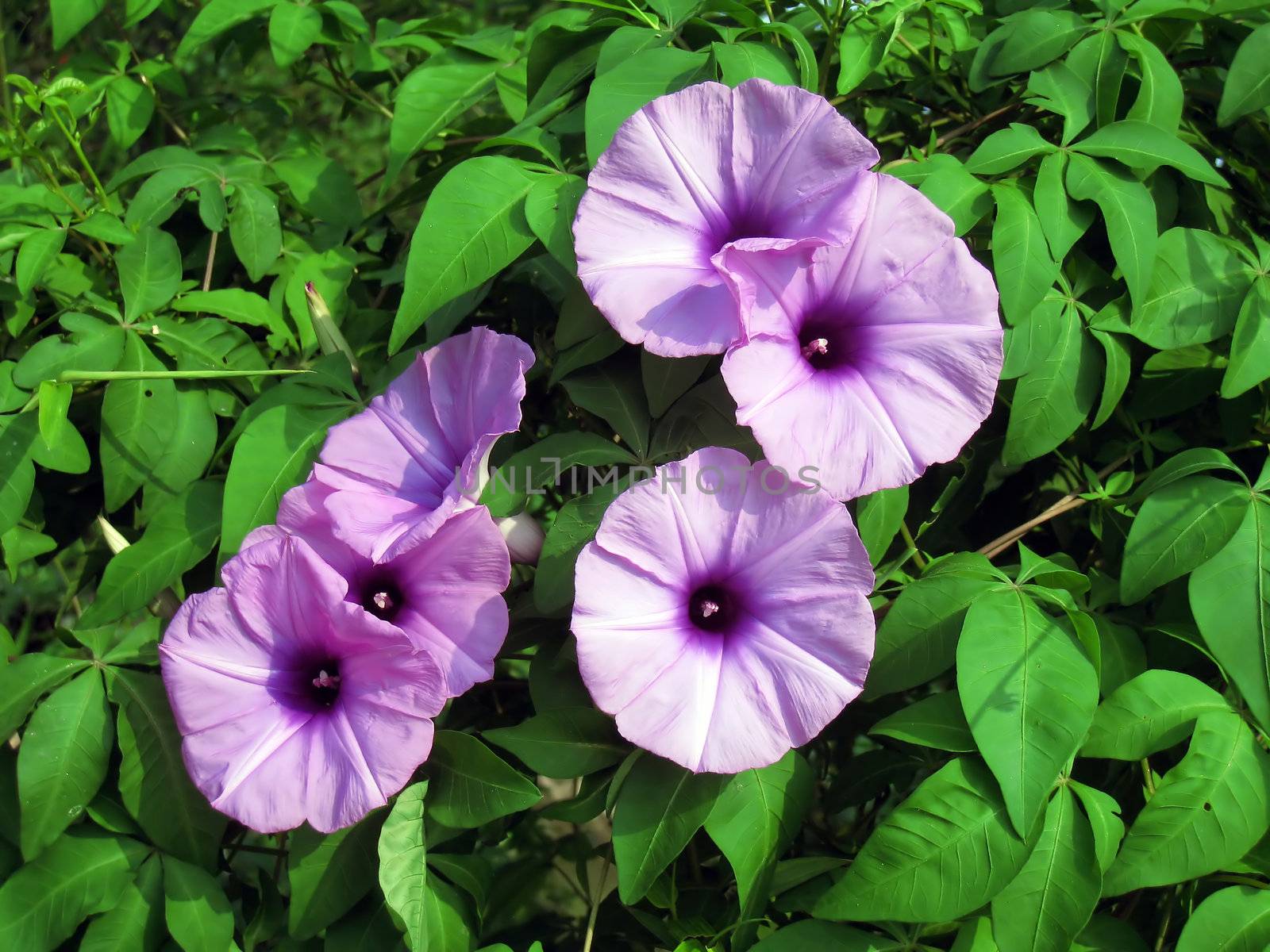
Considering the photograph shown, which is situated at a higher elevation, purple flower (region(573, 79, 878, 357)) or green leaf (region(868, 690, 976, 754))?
purple flower (region(573, 79, 878, 357))

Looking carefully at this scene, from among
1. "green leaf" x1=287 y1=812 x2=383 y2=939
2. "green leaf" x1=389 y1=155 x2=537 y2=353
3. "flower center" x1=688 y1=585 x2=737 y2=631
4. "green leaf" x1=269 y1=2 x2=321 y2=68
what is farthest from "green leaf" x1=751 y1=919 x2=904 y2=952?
"green leaf" x1=269 y1=2 x2=321 y2=68

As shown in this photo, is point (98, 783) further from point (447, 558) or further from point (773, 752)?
point (773, 752)

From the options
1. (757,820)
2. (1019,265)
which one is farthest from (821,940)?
(1019,265)

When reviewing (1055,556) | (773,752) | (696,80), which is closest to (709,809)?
(773,752)

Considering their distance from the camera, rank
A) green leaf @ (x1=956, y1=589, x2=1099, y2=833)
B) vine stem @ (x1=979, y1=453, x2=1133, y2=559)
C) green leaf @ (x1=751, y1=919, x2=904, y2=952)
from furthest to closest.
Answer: vine stem @ (x1=979, y1=453, x2=1133, y2=559)
green leaf @ (x1=751, y1=919, x2=904, y2=952)
green leaf @ (x1=956, y1=589, x2=1099, y2=833)

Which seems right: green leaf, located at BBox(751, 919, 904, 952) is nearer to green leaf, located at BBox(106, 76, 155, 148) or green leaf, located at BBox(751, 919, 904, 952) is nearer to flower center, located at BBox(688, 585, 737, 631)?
flower center, located at BBox(688, 585, 737, 631)

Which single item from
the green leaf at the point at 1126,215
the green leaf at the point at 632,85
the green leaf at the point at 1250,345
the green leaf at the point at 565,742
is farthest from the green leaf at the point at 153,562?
the green leaf at the point at 1250,345
